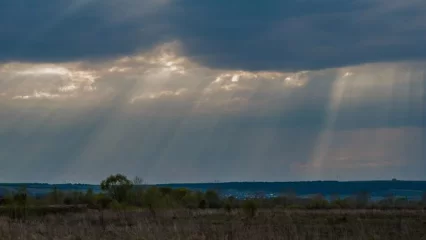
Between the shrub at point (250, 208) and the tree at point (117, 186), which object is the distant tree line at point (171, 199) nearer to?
the tree at point (117, 186)

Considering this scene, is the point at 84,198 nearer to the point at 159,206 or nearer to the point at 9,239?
the point at 159,206

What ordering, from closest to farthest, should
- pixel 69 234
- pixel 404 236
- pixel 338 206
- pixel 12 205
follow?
pixel 404 236, pixel 69 234, pixel 12 205, pixel 338 206

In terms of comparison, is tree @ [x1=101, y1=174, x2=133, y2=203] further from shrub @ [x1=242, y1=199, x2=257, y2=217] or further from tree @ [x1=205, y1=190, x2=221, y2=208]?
shrub @ [x1=242, y1=199, x2=257, y2=217]

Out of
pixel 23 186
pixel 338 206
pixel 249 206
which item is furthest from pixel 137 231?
pixel 338 206

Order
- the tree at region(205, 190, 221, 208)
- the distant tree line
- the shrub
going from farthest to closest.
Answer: the tree at region(205, 190, 221, 208), the distant tree line, the shrub

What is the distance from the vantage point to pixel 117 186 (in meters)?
94.8

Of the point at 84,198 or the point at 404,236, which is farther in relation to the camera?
the point at 84,198

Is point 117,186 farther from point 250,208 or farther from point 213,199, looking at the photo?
point 250,208

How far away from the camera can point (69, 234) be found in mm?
29391


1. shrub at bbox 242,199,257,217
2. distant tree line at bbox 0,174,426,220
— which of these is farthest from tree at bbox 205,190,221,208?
shrub at bbox 242,199,257,217

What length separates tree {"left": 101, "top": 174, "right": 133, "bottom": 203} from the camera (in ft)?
308

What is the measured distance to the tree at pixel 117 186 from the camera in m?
94.0

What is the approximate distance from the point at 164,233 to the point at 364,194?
78.0m

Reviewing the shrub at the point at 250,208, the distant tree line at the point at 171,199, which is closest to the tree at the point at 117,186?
the distant tree line at the point at 171,199
